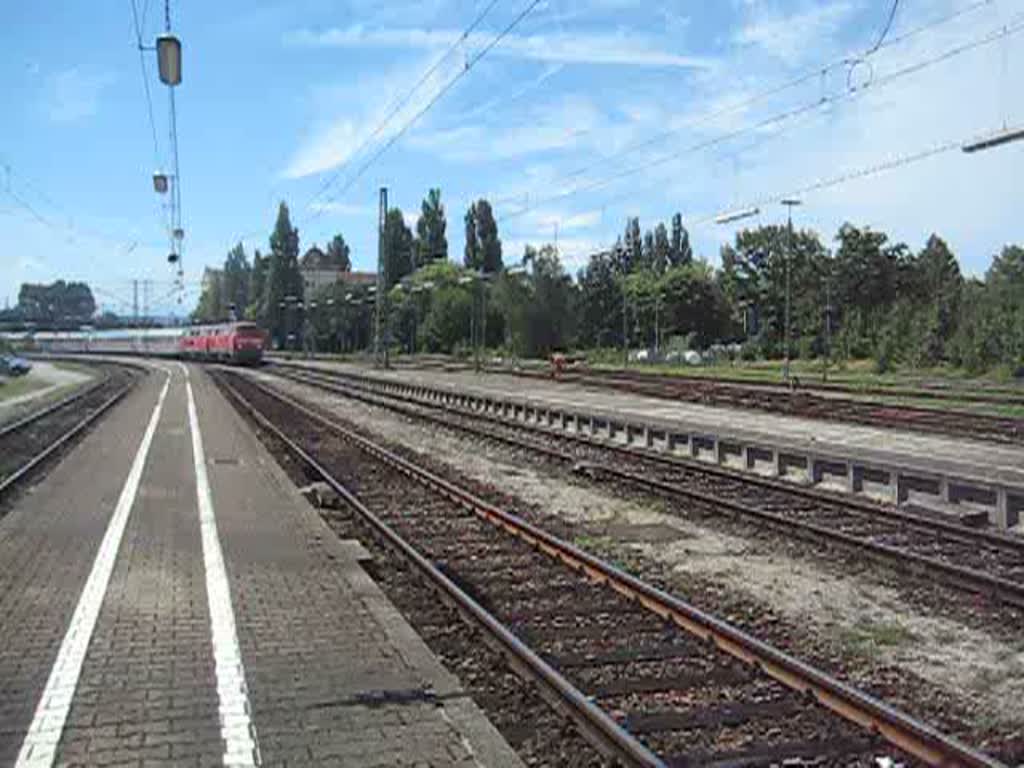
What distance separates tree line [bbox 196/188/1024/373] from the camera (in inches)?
3558

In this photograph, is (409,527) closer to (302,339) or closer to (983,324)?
(983,324)

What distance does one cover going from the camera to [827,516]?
13438 millimetres

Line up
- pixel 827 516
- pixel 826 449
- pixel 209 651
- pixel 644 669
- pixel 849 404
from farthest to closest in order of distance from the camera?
pixel 849 404 → pixel 826 449 → pixel 827 516 → pixel 209 651 → pixel 644 669

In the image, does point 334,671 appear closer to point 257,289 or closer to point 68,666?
point 68,666

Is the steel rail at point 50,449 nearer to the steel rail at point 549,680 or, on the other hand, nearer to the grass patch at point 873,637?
the steel rail at point 549,680

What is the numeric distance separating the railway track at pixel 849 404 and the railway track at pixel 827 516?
788 centimetres

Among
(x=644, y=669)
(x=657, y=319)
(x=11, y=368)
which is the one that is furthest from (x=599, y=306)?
(x=644, y=669)

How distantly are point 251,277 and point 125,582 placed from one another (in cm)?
14879

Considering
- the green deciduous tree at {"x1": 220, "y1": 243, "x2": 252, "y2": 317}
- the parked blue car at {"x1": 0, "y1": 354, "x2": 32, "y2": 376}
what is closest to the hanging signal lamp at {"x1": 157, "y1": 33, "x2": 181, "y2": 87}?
the parked blue car at {"x1": 0, "y1": 354, "x2": 32, "y2": 376}

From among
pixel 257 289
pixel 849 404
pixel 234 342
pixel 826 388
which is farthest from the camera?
pixel 257 289

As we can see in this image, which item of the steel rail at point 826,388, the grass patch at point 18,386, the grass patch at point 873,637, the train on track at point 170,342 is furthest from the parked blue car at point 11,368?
the grass patch at point 873,637

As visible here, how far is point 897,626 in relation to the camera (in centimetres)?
820

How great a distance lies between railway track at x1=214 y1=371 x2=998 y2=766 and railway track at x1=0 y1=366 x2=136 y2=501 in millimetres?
8256

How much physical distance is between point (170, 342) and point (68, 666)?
11071 cm
